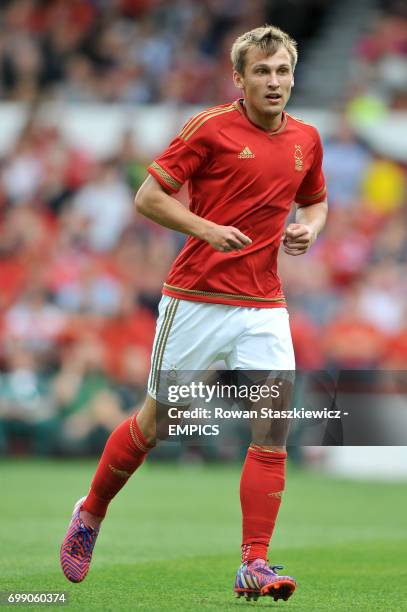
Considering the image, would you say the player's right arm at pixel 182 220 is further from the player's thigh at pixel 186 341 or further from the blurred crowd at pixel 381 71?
the blurred crowd at pixel 381 71

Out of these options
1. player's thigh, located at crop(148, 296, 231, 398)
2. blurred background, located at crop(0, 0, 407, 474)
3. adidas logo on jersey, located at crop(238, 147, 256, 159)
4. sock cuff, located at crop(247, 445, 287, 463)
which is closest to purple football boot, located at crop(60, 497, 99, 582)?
player's thigh, located at crop(148, 296, 231, 398)

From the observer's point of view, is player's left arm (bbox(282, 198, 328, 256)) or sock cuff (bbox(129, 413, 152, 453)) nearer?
player's left arm (bbox(282, 198, 328, 256))

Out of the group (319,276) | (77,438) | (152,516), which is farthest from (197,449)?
(152,516)

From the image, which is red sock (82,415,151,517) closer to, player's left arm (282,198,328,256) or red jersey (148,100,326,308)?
red jersey (148,100,326,308)

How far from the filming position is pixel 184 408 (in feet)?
21.1

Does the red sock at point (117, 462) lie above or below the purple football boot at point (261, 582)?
above

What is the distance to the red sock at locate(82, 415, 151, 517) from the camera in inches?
258

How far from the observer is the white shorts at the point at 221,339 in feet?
20.8

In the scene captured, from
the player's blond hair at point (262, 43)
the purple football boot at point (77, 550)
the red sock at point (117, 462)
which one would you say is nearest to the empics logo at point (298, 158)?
the player's blond hair at point (262, 43)

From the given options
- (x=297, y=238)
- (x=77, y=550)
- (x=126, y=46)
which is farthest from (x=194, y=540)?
(x=126, y=46)

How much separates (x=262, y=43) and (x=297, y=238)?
910mm

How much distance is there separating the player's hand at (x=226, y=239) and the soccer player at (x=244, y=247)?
0.37ft

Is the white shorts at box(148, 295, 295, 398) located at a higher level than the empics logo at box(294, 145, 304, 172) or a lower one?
lower

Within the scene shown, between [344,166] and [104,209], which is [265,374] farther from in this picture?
[104,209]
